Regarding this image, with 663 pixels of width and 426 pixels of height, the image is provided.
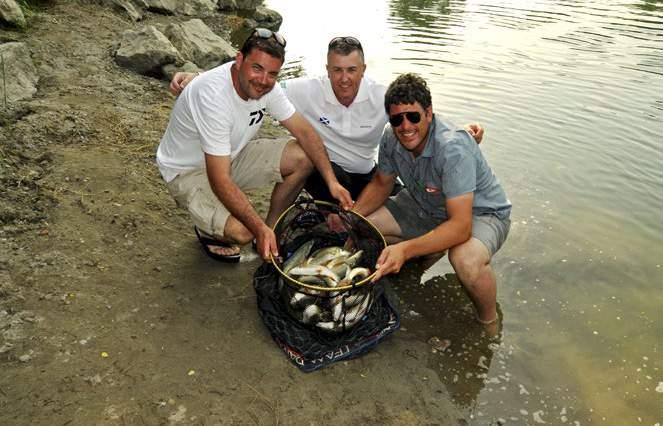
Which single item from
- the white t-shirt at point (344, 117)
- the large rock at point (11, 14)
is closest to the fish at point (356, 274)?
the white t-shirt at point (344, 117)

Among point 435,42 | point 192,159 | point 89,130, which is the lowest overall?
point 435,42

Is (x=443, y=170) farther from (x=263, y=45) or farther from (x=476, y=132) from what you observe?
(x=263, y=45)

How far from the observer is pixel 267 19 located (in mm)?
18953

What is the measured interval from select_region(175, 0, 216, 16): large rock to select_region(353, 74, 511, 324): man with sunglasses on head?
49.6ft

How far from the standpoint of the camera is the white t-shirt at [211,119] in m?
3.96

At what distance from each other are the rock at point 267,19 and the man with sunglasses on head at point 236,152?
50.2 feet

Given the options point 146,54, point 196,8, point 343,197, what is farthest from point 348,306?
point 196,8

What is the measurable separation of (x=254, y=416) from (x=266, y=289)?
1.02m

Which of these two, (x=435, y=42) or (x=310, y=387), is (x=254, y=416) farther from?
(x=435, y=42)

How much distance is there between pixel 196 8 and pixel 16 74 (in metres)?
12.6

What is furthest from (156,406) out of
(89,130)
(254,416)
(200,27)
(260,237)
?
(200,27)

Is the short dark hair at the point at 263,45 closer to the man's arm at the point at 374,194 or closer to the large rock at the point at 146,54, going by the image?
the man's arm at the point at 374,194

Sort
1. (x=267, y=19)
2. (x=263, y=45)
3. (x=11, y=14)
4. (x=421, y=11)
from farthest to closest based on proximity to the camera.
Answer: (x=421, y=11) → (x=267, y=19) → (x=11, y=14) → (x=263, y=45)

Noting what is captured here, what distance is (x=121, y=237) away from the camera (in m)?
4.63
